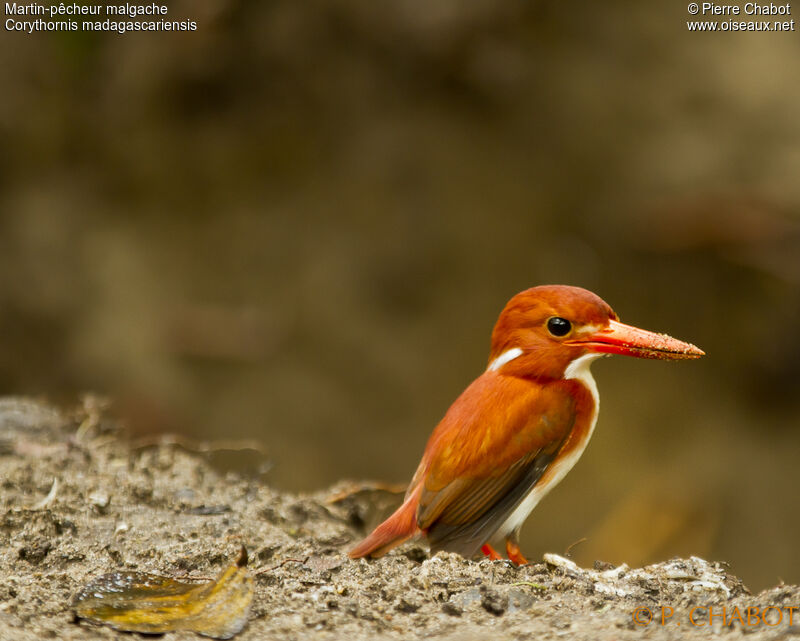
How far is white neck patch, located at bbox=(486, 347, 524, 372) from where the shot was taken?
3.71 m

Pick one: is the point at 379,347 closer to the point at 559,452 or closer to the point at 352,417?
the point at 352,417

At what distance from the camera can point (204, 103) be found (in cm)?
899

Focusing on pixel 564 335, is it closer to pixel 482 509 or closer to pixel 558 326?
pixel 558 326

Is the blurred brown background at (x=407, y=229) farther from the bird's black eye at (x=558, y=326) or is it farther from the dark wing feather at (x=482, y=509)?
the bird's black eye at (x=558, y=326)

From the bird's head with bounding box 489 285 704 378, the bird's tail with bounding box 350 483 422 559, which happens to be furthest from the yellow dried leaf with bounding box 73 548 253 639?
the bird's head with bounding box 489 285 704 378

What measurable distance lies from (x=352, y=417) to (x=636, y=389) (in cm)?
248

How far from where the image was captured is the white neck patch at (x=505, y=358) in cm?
371

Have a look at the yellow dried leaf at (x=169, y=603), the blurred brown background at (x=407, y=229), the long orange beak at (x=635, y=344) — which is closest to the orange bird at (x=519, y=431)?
the long orange beak at (x=635, y=344)

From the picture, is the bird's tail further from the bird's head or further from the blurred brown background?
the blurred brown background

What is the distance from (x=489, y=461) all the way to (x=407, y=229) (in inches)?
218

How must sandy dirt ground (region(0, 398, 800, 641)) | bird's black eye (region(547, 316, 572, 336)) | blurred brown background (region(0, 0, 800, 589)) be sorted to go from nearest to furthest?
1. sandy dirt ground (region(0, 398, 800, 641))
2. bird's black eye (region(547, 316, 572, 336))
3. blurred brown background (region(0, 0, 800, 589))

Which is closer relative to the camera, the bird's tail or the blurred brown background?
the bird's tail

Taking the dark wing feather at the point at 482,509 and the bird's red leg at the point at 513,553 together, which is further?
the bird's red leg at the point at 513,553

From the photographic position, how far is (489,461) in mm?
3566
